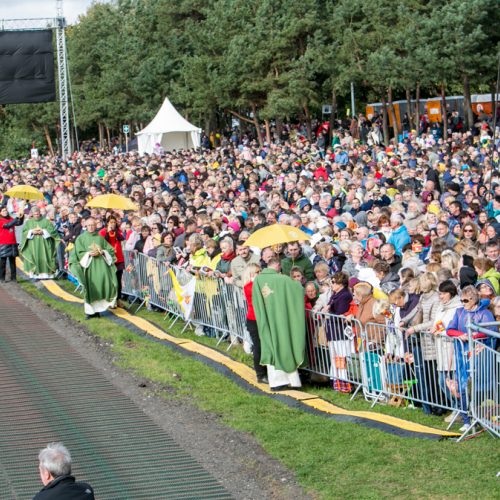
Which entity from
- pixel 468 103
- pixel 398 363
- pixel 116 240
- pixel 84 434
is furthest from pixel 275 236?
pixel 468 103

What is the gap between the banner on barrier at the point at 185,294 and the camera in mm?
17328

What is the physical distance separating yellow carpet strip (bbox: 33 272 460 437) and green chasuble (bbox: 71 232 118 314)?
45 centimetres

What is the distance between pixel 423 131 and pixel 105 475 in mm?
32447

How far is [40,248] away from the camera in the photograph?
23.8m

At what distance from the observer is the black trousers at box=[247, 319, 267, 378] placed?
14055mm

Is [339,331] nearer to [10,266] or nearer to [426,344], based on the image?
[426,344]

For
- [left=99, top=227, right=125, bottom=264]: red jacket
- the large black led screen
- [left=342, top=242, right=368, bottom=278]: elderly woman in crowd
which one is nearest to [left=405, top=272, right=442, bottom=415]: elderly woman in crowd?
[left=342, top=242, right=368, bottom=278]: elderly woman in crowd

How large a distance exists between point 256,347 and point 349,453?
10.9ft

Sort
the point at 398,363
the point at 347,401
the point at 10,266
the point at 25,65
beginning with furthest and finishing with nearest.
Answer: the point at 25,65 → the point at 10,266 → the point at 347,401 → the point at 398,363

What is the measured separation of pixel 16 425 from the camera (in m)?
12.9

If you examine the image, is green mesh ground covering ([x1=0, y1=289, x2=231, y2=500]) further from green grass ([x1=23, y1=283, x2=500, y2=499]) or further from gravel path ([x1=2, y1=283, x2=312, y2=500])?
green grass ([x1=23, y1=283, x2=500, y2=499])

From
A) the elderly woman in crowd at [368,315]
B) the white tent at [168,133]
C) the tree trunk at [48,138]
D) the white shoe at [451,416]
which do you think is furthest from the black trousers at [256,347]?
the tree trunk at [48,138]

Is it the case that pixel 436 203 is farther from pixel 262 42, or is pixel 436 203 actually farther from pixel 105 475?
pixel 262 42

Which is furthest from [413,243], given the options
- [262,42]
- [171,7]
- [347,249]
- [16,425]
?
[171,7]
